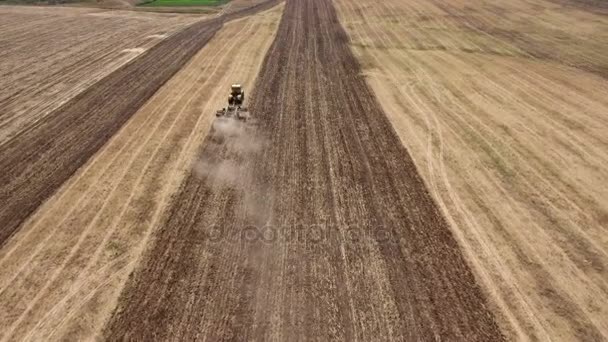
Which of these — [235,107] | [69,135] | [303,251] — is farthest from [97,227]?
[235,107]

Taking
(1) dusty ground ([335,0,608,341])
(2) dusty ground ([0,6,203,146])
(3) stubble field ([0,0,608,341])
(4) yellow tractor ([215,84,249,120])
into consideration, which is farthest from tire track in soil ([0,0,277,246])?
(1) dusty ground ([335,0,608,341])

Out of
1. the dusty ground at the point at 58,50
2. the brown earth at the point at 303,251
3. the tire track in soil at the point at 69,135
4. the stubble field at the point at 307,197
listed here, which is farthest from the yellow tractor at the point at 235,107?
the dusty ground at the point at 58,50

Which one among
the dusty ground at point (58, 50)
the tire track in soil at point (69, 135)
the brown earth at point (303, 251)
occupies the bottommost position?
the brown earth at point (303, 251)

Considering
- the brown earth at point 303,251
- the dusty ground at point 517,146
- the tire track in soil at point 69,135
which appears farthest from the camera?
the tire track in soil at point 69,135

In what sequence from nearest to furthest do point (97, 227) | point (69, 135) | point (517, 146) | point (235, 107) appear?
point (97, 227) < point (517, 146) < point (69, 135) < point (235, 107)

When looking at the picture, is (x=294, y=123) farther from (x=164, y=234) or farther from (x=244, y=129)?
(x=164, y=234)

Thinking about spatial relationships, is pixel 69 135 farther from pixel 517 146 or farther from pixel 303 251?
pixel 517 146

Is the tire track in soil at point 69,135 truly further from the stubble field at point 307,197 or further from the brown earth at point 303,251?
the brown earth at point 303,251
